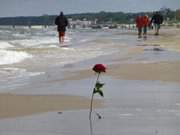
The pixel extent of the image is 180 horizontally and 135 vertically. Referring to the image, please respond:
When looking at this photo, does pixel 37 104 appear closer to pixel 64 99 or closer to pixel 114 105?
pixel 64 99

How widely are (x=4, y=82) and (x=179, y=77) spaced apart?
11.5 feet

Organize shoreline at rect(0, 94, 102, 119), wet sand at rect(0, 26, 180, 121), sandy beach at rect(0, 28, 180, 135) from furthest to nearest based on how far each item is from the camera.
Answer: wet sand at rect(0, 26, 180, 121)
shoreline at rect(0, 94, 102, 119)
sandy beach at rect(0, 28, 180, 135)

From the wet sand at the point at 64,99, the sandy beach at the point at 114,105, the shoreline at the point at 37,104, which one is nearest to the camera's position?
the sandy beach at the point at 114,105

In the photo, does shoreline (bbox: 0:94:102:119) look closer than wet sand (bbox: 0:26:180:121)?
Yes

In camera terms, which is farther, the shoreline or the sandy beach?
the shoreline

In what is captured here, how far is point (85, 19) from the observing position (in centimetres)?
12812

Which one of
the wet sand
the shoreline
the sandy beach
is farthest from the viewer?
the wet sand

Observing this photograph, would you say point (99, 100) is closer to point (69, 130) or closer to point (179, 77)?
point (69, 130)

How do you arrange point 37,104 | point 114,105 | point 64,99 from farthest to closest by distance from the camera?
point 64,99 → point 37,104 → point 114,105

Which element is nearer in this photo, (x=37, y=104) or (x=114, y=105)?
(x=114, y=105)

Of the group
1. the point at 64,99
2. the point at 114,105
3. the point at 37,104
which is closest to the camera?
the point at 114,105

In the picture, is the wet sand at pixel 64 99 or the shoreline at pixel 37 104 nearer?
the shoreline at pixel 37 104

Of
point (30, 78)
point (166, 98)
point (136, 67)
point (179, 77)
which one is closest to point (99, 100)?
point (166, 98)

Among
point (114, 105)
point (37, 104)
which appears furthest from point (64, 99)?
point (114, 105)
